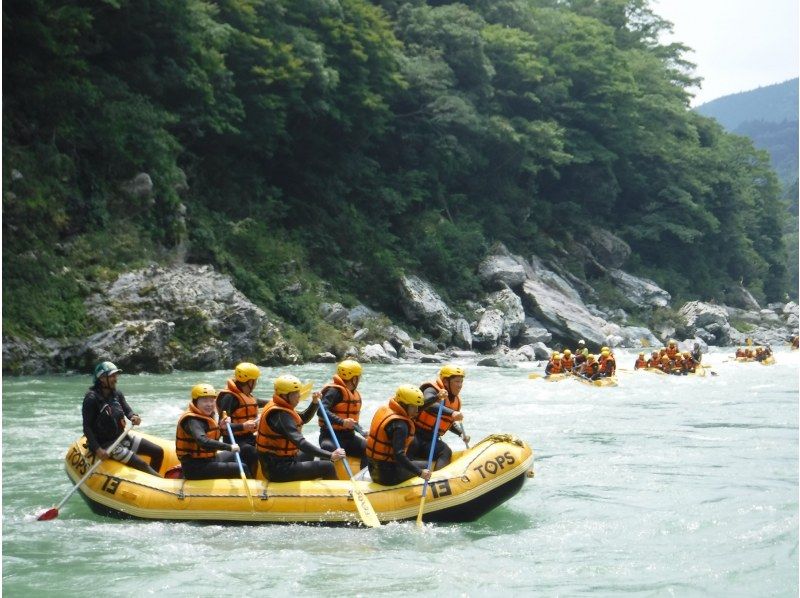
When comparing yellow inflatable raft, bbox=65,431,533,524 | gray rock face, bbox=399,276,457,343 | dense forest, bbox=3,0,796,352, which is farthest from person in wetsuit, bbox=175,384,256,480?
gray rock face, bbox=399,276,457,343

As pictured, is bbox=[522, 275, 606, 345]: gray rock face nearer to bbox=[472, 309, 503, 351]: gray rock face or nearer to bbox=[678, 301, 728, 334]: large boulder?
bbox=[472, 309, 503, 351]: gray rock face

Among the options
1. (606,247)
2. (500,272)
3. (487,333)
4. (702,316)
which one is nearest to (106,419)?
(487,333)

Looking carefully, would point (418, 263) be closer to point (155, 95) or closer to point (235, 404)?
point (155, 95)

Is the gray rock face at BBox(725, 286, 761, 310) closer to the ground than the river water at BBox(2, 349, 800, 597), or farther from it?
closer to the ground

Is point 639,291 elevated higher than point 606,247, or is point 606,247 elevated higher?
point 606,247

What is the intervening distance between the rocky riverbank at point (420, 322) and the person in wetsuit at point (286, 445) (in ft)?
34.2

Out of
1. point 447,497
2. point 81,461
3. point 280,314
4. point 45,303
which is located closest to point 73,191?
point 45,303

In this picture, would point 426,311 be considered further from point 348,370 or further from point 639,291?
point 348,370

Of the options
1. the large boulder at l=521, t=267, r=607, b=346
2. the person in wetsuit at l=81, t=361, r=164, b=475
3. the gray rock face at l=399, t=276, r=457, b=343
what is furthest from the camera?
the large boulder at l=521, t=267, r=607, b=346

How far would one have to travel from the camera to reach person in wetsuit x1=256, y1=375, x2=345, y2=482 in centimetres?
856

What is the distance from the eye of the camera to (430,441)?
941 centimetres

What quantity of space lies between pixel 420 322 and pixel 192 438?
20675mm

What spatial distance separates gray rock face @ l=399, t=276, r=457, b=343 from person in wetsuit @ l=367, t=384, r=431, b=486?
65.0 ft

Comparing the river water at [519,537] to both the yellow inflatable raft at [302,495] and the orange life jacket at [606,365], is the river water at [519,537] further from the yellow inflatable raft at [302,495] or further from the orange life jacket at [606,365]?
the orange life jacket at [606,365]
